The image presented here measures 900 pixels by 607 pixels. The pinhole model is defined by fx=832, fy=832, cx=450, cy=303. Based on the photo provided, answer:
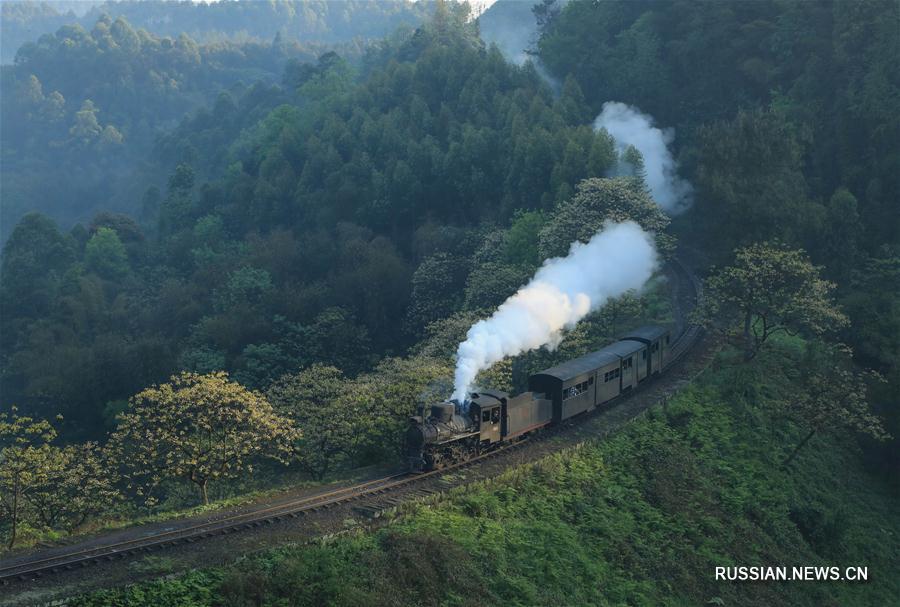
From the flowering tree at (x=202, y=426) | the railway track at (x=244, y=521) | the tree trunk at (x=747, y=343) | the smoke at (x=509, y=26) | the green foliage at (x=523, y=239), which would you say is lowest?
the railway track at (x=244, y=521)

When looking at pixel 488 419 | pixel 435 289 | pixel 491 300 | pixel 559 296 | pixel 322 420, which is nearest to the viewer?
pixel 488 419

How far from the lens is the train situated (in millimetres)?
29375

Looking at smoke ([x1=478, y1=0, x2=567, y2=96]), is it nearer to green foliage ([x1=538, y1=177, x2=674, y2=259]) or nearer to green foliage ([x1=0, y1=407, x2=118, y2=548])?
green foliage ([x1=538, y1=177, x2=674, y2=259])

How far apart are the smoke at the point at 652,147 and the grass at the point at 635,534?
92.1ft

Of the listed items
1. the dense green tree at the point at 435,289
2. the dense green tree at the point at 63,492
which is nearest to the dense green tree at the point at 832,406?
the dense green tree at the point at 435,289

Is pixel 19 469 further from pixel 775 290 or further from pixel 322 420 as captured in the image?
pixel 775 290

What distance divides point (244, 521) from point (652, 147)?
2097 inches

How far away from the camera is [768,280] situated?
40.7m

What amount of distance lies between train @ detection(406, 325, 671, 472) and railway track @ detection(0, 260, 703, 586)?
1.49 ft

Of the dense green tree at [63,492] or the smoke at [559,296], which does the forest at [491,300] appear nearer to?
the dense green tree at [63,492]

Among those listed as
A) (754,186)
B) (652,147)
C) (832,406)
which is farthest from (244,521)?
(652,147)

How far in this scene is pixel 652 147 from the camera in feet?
226

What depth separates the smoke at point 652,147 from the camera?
216ft

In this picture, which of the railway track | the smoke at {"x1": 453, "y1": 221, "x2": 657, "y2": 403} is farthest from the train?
the smoke at {"x1": 453, "y1": 221, "x2": 657, "y2": 403}
